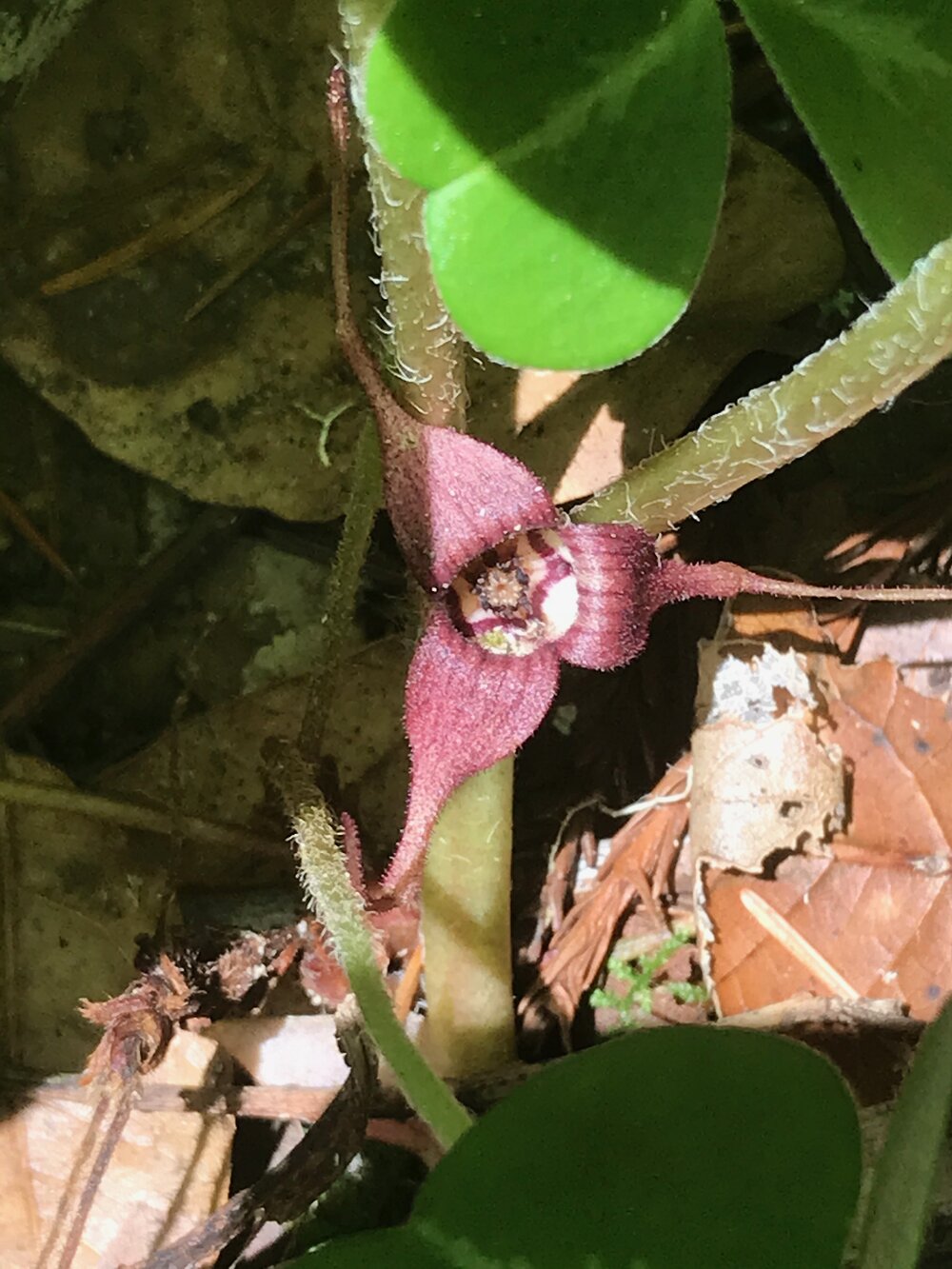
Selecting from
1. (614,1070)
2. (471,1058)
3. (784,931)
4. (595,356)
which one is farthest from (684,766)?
(595,356)

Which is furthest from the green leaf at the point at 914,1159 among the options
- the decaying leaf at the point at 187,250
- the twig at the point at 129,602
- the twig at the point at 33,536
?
the twig at the point at 33,536

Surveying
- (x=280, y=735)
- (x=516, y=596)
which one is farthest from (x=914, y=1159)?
(x=280, y=735)

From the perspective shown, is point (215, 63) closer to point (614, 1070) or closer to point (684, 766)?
point (684, 766)

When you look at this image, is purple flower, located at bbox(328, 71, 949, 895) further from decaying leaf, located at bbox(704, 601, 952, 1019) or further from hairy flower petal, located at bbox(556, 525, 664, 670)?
decaying leaf, located at bbox(704, 601, 952, 1019)

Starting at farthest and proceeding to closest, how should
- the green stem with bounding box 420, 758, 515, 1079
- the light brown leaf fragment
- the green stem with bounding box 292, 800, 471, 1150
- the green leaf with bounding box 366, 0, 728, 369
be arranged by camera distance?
the light brown leaf fragment < the green stem with bounding box 420, 758, 515, 1079 < the green stem with bounding box 292, 800, 471, 1150 < the green leaf with bounding box 366, 0, 728, 369

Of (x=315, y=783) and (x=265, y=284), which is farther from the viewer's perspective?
(x=265, y=284)

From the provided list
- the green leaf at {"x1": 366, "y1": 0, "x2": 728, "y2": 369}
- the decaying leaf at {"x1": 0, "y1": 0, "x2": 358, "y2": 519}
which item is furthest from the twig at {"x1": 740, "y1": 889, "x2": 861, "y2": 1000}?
the green leaf at {"x1": 366, "y1": 0, "x2": 728, "y2": 369}

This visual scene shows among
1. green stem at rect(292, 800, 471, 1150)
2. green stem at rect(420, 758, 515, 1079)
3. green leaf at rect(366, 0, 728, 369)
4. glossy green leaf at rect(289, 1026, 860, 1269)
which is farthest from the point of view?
green stem at rect(420, 758, 515, 1079)
